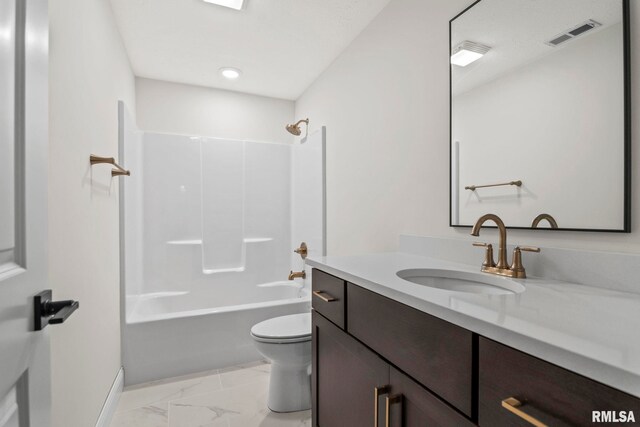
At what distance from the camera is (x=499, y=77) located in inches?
46.9

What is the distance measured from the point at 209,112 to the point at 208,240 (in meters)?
1.23

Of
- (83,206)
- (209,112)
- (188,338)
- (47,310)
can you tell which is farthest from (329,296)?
(209,112)

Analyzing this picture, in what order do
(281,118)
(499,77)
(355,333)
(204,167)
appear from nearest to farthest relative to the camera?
(355,333) < (499,77) < (204,167) < (281,118)

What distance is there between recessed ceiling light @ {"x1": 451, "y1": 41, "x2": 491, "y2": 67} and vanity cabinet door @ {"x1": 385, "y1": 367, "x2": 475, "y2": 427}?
1.22 metres

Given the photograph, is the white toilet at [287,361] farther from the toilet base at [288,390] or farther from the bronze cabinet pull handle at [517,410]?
the bronze cabinet pull handle at [517,410]

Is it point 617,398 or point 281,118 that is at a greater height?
point 281,118

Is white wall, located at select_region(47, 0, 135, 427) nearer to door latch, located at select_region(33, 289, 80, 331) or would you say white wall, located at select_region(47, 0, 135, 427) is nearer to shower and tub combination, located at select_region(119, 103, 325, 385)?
shower and tub combination, located at select_region(119, 103, 325, 385)

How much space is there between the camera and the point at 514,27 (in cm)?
113

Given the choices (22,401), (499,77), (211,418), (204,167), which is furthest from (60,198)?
(204,167)

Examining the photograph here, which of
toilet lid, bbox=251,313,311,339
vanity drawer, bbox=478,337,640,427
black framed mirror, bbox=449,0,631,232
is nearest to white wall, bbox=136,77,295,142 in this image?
toilet lid, bbox=251,313,311,339

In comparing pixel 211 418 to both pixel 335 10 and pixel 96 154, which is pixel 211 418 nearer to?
pixel 96 154

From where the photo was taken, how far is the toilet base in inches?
71.1

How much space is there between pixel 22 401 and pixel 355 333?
0.83 metres

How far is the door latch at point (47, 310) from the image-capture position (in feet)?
2.13
